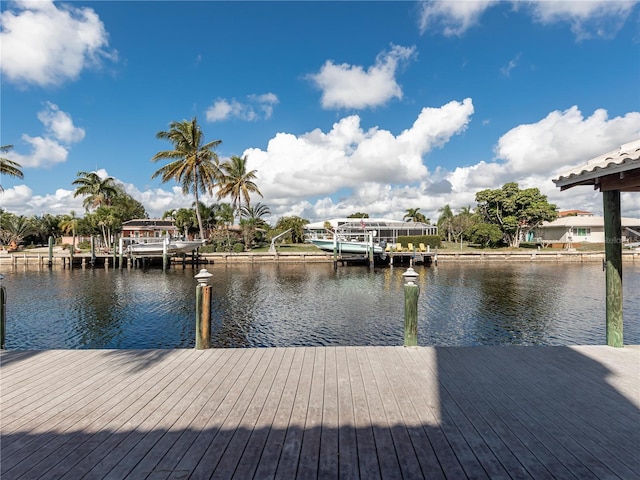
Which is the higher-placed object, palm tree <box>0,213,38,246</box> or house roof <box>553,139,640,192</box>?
palm tree <box>0,213,38,246</box>

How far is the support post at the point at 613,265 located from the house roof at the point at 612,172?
30cm

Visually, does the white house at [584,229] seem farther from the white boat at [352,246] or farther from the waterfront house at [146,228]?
the waterfront house at [146,228]

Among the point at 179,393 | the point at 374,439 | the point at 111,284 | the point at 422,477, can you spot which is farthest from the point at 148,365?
the point at 111,284

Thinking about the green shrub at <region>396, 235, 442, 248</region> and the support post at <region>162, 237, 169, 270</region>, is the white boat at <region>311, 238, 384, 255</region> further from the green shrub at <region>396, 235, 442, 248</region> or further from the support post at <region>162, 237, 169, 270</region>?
the support post at <region>162, 237, 169, 270</region>

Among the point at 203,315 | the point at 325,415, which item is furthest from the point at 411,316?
the point at 203,315

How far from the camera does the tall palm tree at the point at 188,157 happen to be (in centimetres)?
3528

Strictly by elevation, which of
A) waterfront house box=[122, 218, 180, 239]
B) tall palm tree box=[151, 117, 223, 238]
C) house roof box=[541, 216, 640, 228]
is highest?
tall palm tree box=[151, 117, 223, 238]

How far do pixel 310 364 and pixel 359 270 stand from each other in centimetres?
2424

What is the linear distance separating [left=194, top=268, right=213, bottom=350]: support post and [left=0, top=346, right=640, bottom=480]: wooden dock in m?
0.39

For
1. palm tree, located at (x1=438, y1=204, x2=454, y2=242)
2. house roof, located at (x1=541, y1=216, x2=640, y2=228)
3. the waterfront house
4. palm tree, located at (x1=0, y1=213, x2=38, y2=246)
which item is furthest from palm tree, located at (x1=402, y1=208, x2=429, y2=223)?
palm tree, located at (x1=0, y1=213, x2=38, y2=246)

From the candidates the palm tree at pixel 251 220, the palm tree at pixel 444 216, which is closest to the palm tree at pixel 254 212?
the palm tree at pixel 251 220

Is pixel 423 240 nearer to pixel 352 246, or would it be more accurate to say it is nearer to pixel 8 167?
pixel 352 246

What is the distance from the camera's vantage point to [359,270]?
28922 millimetres

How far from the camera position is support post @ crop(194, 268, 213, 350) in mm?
5715
